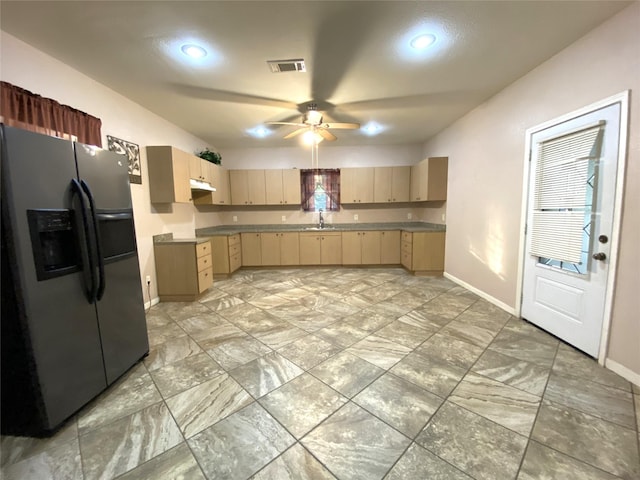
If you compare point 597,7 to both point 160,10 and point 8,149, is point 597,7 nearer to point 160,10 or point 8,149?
point 160,10

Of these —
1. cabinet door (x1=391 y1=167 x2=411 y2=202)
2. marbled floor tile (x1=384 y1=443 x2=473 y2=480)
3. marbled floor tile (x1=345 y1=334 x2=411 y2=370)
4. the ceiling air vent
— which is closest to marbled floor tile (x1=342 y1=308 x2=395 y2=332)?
marbled floor tile (x1=345 y1=334 x2=411 y2=370)

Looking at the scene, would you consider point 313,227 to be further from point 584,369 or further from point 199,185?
point 584,369

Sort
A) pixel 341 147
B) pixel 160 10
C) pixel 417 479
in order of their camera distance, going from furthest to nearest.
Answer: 1. pixel 341 147
2. pixel 160 10
3. pixel 417 479

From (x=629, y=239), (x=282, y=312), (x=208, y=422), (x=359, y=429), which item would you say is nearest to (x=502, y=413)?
(x=359, y=429)

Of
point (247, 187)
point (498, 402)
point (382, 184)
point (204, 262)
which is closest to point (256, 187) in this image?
point (247, 187)

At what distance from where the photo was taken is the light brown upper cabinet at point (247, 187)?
541 centimetres

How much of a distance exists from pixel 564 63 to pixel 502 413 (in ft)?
9.99

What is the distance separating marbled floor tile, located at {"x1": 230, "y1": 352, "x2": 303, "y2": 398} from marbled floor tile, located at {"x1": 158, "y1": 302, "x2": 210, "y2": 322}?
1.48 m

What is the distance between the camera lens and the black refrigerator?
1.35 metres

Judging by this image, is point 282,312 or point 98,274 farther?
point 282,312

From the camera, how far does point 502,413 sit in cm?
158

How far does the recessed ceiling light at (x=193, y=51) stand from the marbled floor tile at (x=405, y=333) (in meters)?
3.20

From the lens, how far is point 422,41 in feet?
6.88

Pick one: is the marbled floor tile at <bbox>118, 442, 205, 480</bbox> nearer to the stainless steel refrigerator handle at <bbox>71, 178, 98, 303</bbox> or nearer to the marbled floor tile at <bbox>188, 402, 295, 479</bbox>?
the marbled floor tile at <bbox>188, 402, 295, 479</bbox>
